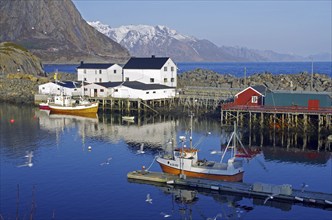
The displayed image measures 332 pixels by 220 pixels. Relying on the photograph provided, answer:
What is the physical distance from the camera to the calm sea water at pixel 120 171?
26.8m

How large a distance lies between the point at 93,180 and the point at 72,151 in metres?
9.75

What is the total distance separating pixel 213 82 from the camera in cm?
7838

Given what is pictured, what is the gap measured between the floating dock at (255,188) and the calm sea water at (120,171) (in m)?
0.35

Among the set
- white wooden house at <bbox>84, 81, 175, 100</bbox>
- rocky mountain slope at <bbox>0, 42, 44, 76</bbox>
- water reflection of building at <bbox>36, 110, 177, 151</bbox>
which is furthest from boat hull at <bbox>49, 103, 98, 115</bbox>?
rocky mountain slope at <bbox>0, 42, 44, 76</bbox>

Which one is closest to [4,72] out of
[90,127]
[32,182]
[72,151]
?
[90,127]

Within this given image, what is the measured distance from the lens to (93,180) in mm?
32812

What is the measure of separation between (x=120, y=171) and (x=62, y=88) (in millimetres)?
41420

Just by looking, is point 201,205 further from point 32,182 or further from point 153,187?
point 32,182

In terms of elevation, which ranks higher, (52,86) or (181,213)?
(52,86)

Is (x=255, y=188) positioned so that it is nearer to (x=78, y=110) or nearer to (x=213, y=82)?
(x=78, y=110)

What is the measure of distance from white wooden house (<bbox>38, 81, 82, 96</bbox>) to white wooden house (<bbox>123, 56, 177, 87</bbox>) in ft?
22.9

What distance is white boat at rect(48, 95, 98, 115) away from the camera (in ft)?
212

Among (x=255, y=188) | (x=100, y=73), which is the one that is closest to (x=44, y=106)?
(x=100, y=73)

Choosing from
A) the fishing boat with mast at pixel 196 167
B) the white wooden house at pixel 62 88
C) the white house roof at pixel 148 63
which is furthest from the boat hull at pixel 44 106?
the fishing boat with mast at pixel 196 167
